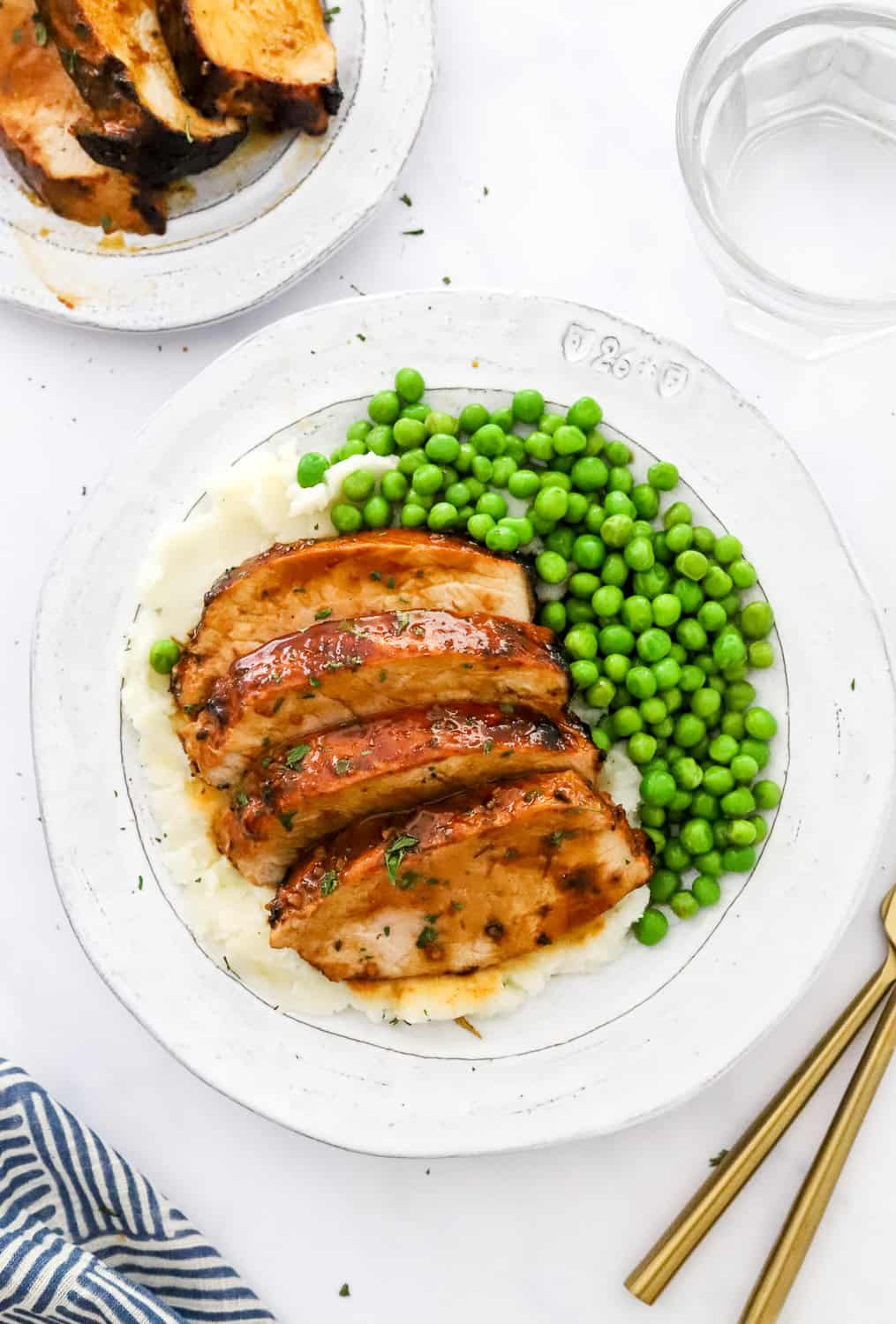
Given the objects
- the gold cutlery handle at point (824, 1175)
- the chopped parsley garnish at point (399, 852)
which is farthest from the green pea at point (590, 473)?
the gold cutlery handle at point (824, 1175)

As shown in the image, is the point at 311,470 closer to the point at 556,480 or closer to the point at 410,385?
the point at 410,385

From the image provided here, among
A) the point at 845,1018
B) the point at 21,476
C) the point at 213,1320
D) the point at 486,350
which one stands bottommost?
the point at 213,1320

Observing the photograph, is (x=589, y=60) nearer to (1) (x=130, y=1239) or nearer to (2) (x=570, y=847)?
(2) (x=570, y=847)

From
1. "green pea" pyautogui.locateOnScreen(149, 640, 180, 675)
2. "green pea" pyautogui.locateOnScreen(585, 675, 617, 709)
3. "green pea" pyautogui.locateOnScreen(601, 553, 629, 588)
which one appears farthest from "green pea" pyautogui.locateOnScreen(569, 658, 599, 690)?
"green pea" pyautogui.locateOnScreen(149, 640, 180, 675)

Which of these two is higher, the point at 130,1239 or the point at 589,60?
the point at 589,60

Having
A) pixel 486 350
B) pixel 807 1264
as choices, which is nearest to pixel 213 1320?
pixel 807 1264

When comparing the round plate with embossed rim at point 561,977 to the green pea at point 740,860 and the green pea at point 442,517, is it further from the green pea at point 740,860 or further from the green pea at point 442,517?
the green pea at point 442,517

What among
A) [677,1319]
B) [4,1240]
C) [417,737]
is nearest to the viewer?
[417,737]
